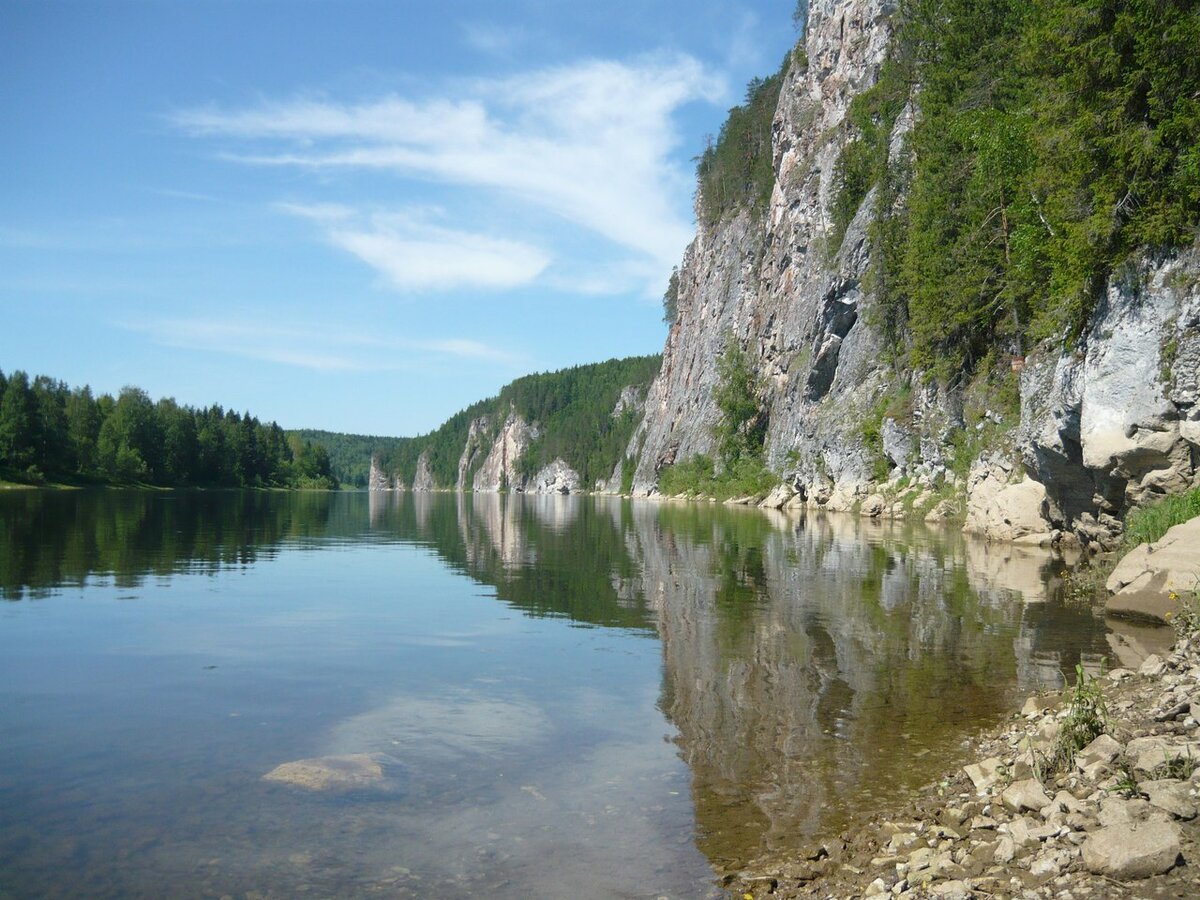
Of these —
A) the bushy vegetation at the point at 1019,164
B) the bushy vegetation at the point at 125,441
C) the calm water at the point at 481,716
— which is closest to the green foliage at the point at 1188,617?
the calm water at the point at 481,716

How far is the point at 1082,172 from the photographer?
22.5 meters

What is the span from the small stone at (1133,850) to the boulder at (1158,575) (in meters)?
10.7

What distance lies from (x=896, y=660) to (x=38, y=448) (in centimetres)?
11026

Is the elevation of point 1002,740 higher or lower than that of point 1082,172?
lower

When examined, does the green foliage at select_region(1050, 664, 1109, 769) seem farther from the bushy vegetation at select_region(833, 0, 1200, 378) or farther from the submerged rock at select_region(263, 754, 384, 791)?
the bushy vegetation at select_region(833, 0, 1200, 378)

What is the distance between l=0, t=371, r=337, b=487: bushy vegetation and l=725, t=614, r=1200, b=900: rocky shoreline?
10879cm

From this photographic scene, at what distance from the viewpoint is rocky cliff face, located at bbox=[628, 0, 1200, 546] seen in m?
19.8

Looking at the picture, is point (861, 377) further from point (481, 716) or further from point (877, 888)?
point (877, 888)

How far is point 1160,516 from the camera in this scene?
18.3m

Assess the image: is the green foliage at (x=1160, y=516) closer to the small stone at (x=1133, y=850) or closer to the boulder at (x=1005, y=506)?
the boulder at (x=1005, y=506)

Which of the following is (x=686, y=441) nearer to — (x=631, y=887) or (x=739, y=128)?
(x=739, y=128)

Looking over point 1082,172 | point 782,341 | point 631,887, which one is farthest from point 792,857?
point 782,341

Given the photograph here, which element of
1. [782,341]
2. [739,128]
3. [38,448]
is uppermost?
[739,128]

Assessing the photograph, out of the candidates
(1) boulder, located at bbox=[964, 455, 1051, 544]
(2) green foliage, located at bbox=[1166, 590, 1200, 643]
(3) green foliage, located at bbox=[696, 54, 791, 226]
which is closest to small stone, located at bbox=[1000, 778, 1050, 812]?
(2) green foliage, located at bbox=[1166, 590, 1200, 643]
